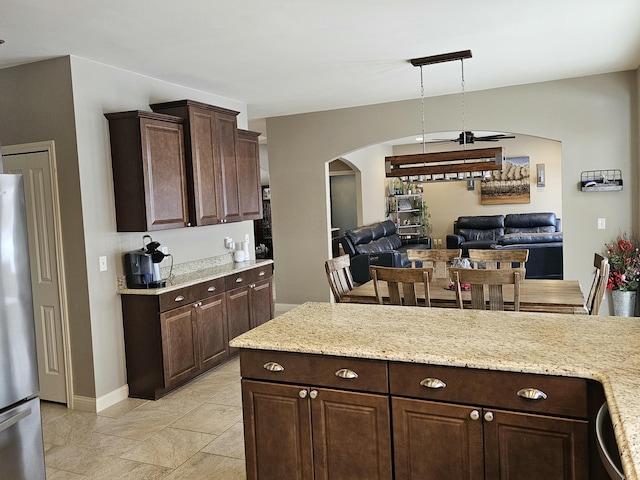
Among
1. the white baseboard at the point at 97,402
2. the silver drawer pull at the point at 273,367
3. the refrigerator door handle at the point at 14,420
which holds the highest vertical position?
the silver drawer pull at the point at 273,367

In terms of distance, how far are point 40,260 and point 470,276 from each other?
10.6 ft

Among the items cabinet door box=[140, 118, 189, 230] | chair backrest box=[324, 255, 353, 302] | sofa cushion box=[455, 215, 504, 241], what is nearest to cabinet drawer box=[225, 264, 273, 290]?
cabinet door box=[140, 118, 189, 230]

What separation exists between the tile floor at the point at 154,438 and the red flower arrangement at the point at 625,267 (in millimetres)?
3697

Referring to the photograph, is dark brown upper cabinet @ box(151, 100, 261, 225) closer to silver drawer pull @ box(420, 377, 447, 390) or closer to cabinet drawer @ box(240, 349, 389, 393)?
cabinet drawer @ box(240, 349, 389, 393)

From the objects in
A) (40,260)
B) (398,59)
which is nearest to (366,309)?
(398,59)

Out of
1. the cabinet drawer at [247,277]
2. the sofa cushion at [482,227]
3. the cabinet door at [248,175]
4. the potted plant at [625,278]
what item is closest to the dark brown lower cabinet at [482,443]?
the cabinet drawer at [247,277]

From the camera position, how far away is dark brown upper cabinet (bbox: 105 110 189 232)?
157 inches

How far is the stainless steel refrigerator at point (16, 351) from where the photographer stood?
96.7 inches

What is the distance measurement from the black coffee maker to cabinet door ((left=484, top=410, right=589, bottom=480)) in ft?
9.69

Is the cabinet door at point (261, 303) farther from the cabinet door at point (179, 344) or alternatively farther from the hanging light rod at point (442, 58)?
the hanging light rod at point (442, 58)

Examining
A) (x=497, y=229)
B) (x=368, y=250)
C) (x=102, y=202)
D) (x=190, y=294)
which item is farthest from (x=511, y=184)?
(x=102, y=202)

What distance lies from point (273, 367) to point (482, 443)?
87 centimetres

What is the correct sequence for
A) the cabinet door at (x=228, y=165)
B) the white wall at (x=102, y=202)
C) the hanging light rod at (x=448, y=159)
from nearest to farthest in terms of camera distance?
the white wall at (x=102, y=202), the hanging light rod at (x=448, y=159), the cabinet door at (x=228, y=165)

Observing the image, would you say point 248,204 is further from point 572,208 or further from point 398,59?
point 572,208
